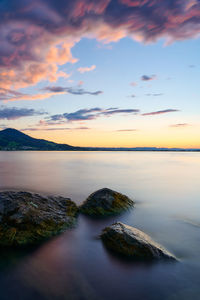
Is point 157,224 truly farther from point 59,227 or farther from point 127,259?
point 59,227

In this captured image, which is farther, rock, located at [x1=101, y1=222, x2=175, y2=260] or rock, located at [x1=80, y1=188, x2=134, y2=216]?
rock, located at [x1=80, y1=188, x2=134, y2=216]

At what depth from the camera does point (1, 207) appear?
9094 millimetres

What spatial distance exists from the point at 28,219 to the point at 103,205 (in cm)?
510

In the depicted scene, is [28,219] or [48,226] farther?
[48,226]

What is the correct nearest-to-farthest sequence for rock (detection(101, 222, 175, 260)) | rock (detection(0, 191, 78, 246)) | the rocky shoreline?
rock (detection(101, 222, 175, 260)), the rocky shoreline, rock (detection(0, 191, 78, 246))

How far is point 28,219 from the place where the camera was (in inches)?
345

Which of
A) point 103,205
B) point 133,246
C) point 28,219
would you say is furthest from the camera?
point 103,205

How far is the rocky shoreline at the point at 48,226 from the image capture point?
742 cm

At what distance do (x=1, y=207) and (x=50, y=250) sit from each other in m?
3.14

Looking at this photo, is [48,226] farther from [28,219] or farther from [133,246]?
[133,246]

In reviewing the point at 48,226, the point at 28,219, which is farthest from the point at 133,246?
the point at 28,219

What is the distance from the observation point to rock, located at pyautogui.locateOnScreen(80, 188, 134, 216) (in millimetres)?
12243

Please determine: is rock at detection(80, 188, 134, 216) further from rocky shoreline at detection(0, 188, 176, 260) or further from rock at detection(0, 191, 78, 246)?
rock at detection(0, 191, 78, 246)

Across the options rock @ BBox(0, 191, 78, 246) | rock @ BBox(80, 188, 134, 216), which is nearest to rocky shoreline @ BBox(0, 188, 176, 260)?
rock @ BBox(0, 191, 78, 246)
